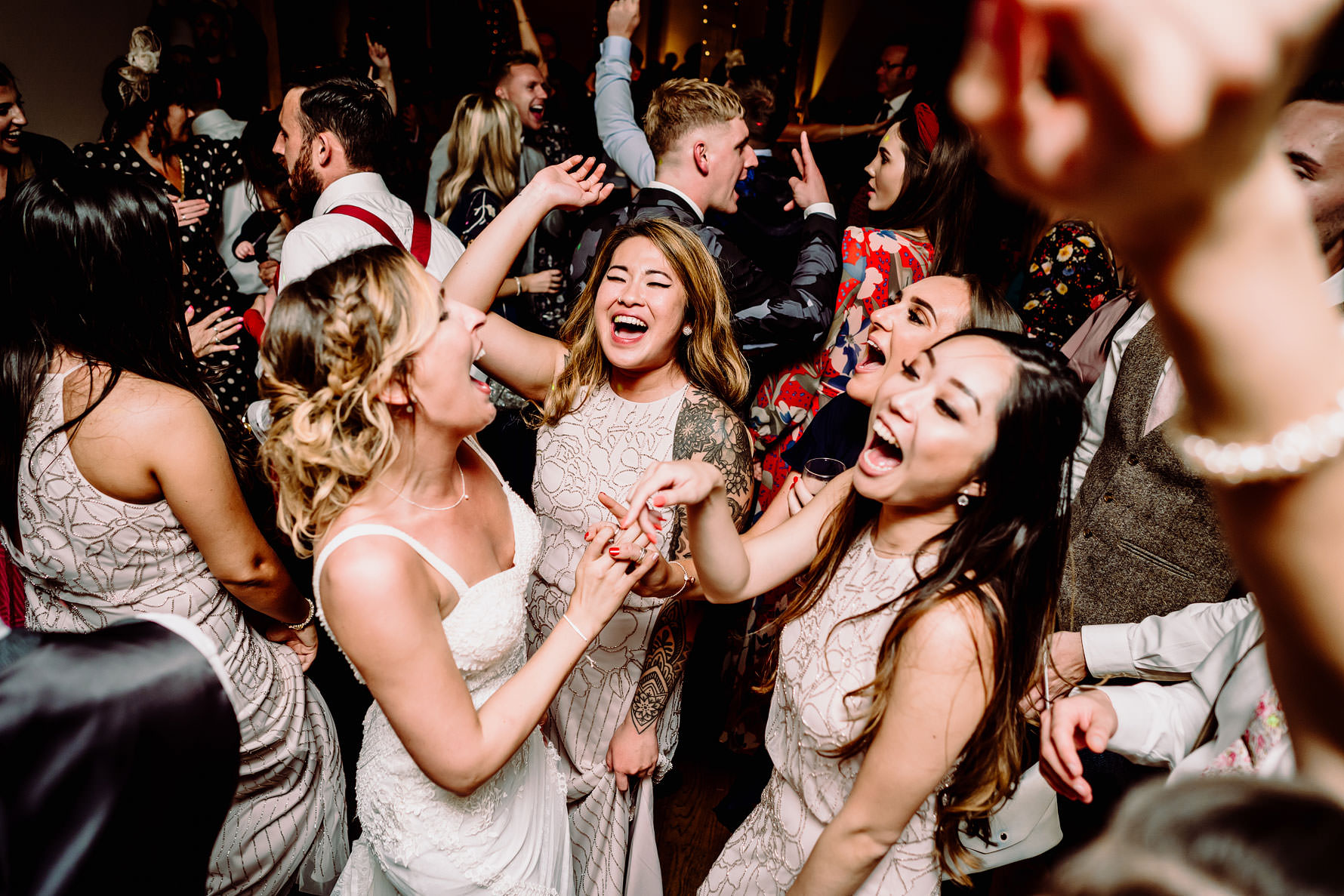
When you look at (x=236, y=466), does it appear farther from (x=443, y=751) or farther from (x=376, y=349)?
(x=443, y=751)

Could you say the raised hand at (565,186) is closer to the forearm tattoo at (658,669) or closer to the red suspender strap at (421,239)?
the red suspender strap at (421,239)

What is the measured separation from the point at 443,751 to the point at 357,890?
2.02ft

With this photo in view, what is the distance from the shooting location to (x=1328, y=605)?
38 cm

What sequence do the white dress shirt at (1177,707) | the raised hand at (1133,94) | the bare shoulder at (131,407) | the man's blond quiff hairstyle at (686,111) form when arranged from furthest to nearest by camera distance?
the man's blond quiff hairstyle at (686,111), the bare shoulder at (131,407), the white dress shirt at (1177,707), the raised hand at (1133,94)

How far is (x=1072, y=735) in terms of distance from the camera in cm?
118

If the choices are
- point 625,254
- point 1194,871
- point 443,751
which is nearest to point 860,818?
point 443,751

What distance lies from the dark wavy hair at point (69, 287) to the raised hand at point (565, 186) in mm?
984

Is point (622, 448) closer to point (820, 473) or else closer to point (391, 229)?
point (820, 473)

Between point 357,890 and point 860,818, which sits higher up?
point 860,818

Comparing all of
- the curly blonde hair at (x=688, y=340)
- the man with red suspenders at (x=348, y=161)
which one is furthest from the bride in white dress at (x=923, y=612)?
the man with red suspenders at (x=348, y=161)

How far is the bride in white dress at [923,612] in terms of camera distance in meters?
1.16

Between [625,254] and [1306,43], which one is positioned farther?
[625,254]

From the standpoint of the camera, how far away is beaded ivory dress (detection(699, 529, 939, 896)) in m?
1.30

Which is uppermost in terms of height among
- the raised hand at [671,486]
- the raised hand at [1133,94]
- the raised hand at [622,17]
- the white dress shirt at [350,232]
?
the raised hand at [622,17]
